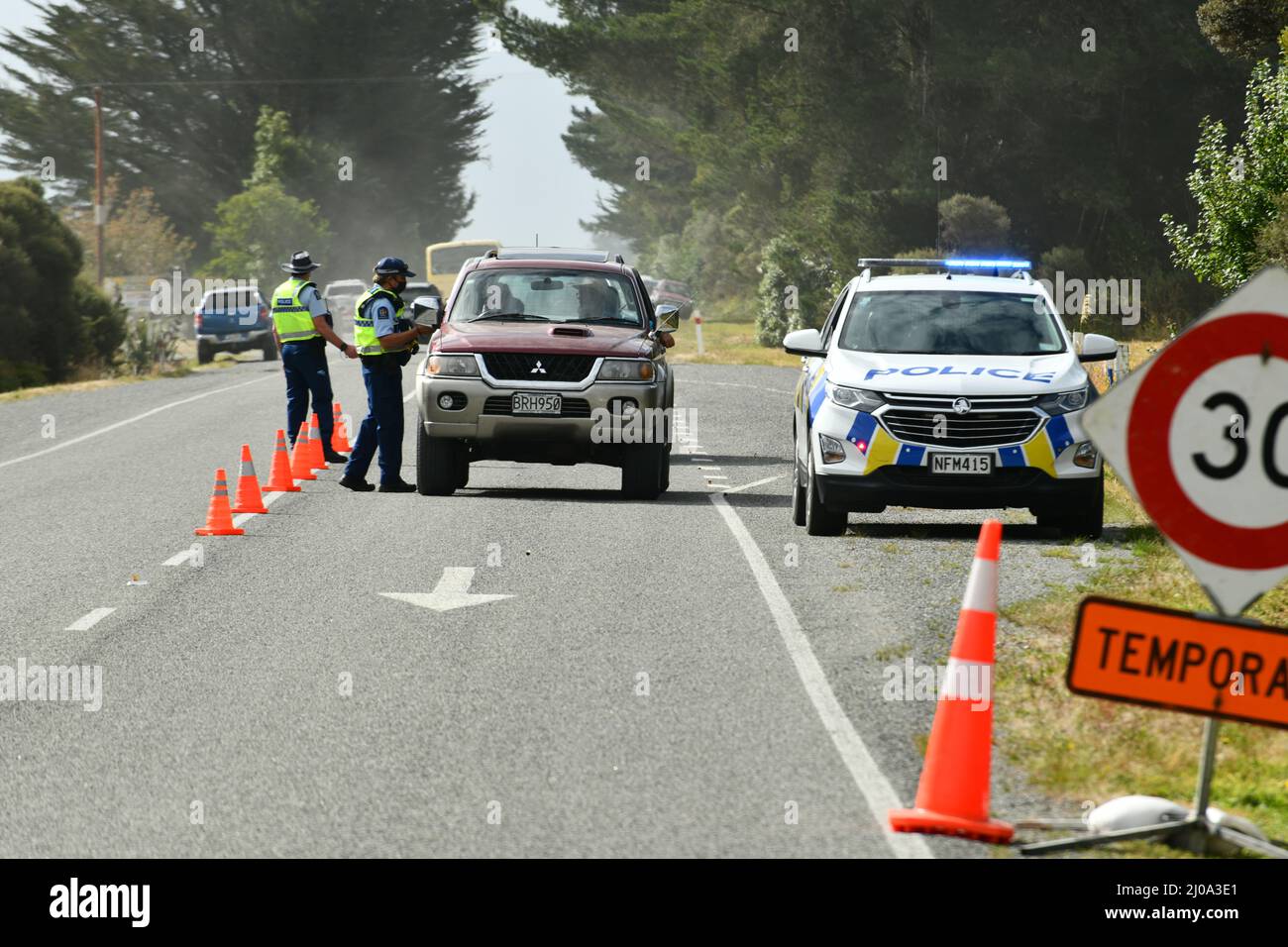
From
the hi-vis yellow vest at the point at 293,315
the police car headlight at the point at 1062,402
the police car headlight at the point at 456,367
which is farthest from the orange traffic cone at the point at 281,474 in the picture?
the police car headlight at the point at 1062,402

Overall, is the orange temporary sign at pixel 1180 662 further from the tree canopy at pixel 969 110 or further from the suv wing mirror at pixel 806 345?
the tree canopy at pixel 969 110

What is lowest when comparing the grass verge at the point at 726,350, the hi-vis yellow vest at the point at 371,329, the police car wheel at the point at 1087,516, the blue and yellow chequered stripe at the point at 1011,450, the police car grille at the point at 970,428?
the grass verge at the point at 726,350

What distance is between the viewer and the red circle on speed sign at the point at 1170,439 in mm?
5828

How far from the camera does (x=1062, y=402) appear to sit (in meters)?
13.7

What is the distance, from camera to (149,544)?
14281 mm

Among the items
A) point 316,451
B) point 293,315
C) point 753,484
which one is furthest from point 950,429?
point 316,451

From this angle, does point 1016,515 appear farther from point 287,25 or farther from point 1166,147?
point 287,25

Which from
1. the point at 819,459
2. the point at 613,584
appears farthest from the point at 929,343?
the point at 613,584

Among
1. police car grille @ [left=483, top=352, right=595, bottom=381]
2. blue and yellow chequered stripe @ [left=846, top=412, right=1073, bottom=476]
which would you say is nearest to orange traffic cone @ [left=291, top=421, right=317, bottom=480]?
police car grille @ [left=483, top=352, right=595, bottom=381]

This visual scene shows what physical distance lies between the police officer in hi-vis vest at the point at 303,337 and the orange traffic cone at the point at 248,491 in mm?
2624

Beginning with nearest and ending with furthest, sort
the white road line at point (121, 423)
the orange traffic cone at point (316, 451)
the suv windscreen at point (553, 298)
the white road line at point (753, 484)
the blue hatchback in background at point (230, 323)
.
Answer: the suv windscreen at point (553, 298) < the white road line at point (753, 484) < the orange traffic cone at point (316, 451) < the white road line at point (121, 423) < the blue hatchback in background at point (230, 323)

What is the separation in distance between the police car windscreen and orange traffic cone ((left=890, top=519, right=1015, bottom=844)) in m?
7.61

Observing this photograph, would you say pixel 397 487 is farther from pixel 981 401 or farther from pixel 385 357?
pixel 981 401

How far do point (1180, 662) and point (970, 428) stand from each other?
762cm
